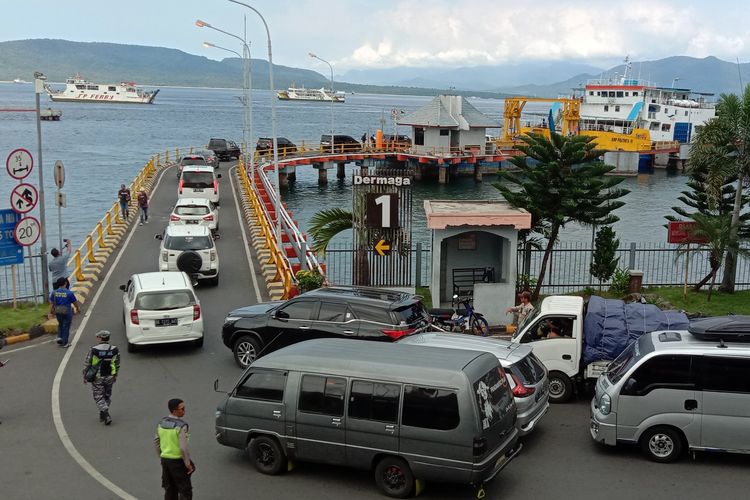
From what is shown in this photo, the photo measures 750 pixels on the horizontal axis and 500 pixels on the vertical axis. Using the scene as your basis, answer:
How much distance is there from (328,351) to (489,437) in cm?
253

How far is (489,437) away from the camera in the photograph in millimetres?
9594

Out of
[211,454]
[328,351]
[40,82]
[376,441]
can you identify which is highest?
[40,82]

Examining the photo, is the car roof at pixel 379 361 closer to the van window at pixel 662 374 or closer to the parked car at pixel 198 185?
the van window at pixel 662 374

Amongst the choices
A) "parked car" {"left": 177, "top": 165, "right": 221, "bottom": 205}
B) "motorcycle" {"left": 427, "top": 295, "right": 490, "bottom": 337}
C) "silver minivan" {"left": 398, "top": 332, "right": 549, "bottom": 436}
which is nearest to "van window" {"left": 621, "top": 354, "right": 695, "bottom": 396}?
"silver minivan" {"left": 398, "top": 332, "right": 549, "bottom": 436}

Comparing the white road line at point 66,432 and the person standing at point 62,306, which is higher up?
the person standing at point 62,306

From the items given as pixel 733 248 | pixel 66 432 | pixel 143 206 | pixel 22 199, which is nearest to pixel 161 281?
pixel 22 199

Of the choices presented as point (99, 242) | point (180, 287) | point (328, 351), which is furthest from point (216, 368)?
point (99, 242)

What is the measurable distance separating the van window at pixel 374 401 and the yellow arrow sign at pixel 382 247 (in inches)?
438

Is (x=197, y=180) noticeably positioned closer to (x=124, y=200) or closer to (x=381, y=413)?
(x=124, y=200)

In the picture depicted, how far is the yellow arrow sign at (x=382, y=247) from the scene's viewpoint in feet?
69.2

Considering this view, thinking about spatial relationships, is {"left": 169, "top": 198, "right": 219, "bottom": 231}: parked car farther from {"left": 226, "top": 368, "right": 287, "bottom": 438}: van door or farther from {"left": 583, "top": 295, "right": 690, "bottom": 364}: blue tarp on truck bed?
{"left": 226, "top": 368, "right": 287, "bottom": 438}: van door

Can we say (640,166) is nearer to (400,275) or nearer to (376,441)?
(400,275)


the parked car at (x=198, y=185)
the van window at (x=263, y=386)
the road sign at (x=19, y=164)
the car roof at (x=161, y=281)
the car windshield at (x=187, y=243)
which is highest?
the road sign at (x=19, y=164)

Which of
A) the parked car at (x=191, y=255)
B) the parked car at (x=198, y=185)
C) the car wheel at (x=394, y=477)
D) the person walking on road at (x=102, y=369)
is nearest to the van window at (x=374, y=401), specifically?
the car wheel at (x=394, y=477)
